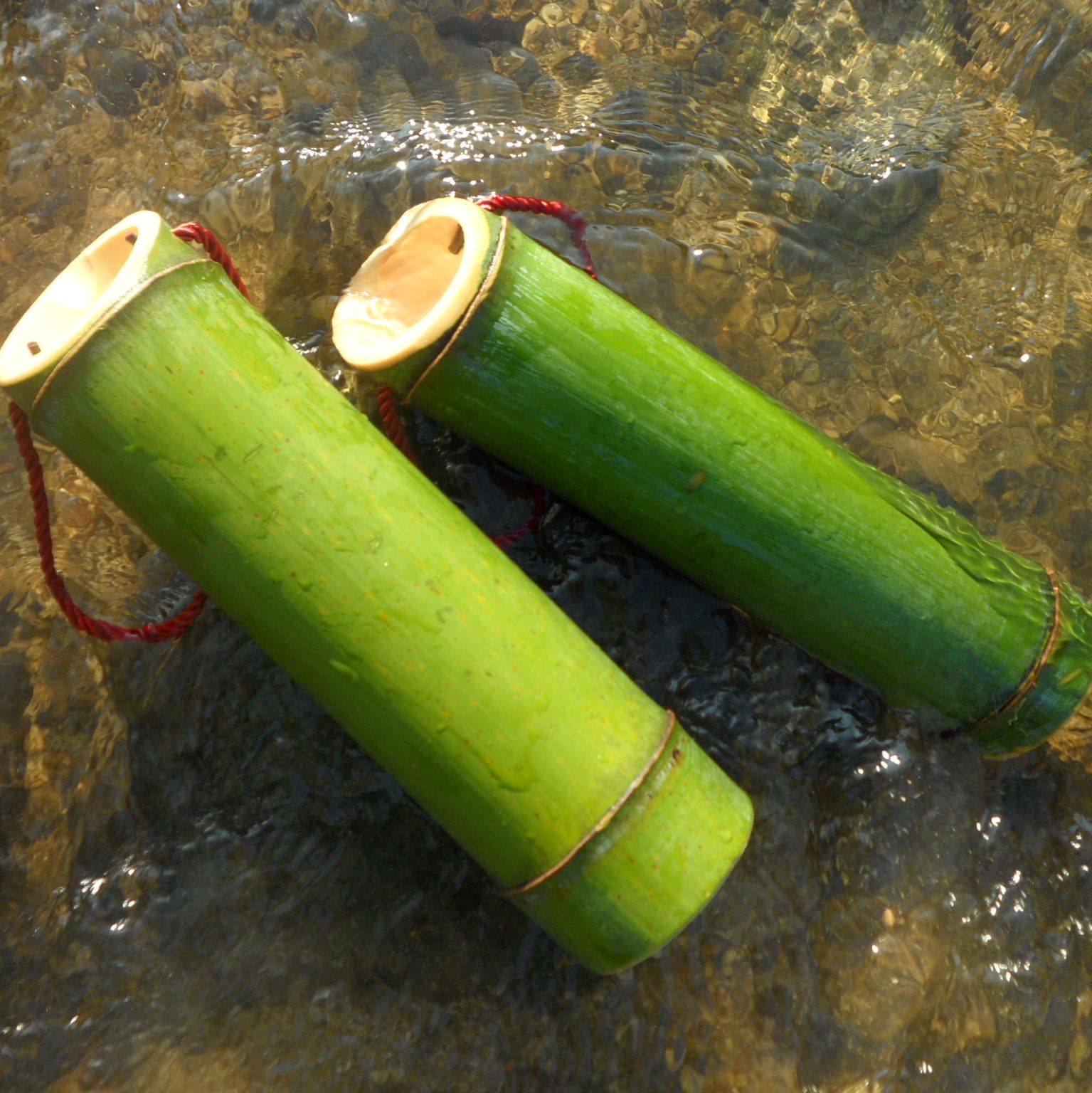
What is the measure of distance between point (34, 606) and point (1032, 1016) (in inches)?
119

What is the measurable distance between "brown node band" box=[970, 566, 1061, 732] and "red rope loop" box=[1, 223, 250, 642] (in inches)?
82.3

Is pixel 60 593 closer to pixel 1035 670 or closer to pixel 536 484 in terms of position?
pixel 536 484

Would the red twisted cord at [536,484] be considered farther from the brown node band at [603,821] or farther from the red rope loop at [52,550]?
the brown node band at [603,821]

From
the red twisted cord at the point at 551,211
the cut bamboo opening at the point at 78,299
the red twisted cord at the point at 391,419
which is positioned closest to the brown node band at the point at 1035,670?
the red twisted cord at the point at 551,211

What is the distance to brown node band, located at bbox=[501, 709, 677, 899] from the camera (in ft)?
→ 7.07

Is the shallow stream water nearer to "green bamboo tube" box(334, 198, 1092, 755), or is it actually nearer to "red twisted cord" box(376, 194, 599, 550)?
"red twisted cord" box(376, 194, 599, 550)

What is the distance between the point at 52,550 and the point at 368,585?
1.03m

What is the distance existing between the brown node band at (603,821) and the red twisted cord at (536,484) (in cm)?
79


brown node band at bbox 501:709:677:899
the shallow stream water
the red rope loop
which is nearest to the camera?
brown node band at bbox 501:709:677:899

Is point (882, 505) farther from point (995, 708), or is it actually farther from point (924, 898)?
point (924, 898)

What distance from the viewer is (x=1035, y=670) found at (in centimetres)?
258

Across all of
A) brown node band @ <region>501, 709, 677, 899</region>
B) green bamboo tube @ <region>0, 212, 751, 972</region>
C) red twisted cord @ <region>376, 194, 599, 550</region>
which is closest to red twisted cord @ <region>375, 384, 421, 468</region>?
red twisted cord @ <region>376, 194, 599, 550</region>

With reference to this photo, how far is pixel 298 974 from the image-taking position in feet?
8.76

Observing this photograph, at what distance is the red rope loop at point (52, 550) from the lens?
7.95 ft
